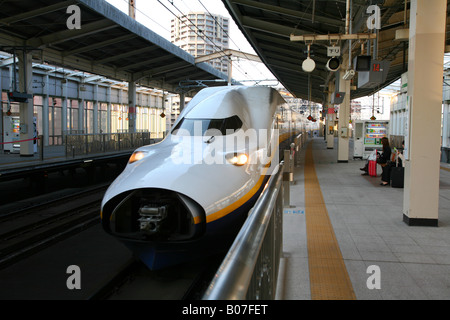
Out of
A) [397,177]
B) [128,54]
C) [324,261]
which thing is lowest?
[324,261]

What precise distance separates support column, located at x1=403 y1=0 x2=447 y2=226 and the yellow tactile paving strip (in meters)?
1.54

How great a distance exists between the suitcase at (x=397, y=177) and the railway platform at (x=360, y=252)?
6.31 ft

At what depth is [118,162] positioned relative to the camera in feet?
64.0

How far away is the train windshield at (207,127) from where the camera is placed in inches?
268

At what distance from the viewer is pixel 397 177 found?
11.0 meters

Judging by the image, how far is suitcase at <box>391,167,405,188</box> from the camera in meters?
11.0

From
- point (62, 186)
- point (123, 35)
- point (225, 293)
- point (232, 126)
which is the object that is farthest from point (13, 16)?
point (225, 293)

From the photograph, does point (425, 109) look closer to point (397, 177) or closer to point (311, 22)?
point (397, 177)

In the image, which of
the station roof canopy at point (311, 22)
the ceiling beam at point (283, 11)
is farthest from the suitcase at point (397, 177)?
the ceiling beam at point (283, 11)

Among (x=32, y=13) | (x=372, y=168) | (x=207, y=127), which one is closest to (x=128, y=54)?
(x=32, y=13)

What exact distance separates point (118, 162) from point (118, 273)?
14.2 metres

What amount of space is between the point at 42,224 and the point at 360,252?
747cm

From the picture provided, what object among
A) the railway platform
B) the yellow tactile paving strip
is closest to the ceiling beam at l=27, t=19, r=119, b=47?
the railway platform

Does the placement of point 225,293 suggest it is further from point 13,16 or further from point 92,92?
point 92,92
